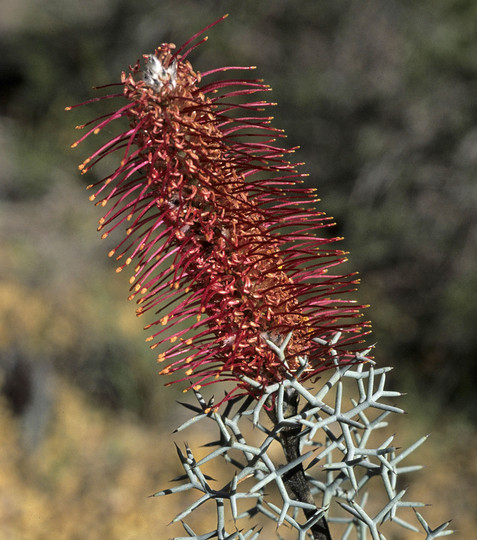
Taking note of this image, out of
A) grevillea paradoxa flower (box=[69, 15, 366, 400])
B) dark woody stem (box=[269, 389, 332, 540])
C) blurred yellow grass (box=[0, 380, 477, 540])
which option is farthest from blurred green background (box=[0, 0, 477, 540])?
grevillea paradoxa flower (box=[69, 15, 366, 400])

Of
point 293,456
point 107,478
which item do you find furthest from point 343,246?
point 293,456

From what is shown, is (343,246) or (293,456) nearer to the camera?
(293,456)

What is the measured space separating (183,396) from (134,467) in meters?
0.92

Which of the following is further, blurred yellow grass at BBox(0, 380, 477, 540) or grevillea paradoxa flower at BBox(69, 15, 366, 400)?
blurred yellow grass at BBox(0, 380, 477, 540)

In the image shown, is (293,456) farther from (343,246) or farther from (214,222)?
(343,246)

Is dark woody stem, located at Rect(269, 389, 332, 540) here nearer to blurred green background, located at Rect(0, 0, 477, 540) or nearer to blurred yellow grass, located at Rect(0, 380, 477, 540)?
blurred yellow grass, located at Rect(0, 380, 477, 540)

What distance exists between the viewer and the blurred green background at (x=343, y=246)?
4363 mm

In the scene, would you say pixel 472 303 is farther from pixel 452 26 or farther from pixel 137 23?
pixel 137 23

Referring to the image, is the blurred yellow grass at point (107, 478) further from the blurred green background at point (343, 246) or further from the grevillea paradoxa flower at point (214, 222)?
the grevillea paradoxa flower at point (214, 222)

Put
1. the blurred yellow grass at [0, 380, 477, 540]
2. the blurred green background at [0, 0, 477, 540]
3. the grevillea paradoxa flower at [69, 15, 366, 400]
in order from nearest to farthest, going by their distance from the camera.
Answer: the grevillea paradoxa flower at [69, 15, 366, 400]
the blurred yellow grass at [0, 380, 477, 540]
the blurred green background at [0, 0, 477, 540]

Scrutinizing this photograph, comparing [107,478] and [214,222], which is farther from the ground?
[214,222]

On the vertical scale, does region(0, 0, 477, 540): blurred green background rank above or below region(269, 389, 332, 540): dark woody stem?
above

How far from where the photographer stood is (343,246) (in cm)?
596

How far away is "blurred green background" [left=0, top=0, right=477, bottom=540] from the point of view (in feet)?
14.3
